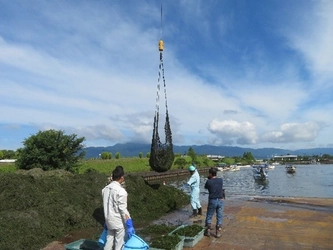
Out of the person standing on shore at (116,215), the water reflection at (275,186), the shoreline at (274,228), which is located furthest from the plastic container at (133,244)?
the water reflection at (275,186)

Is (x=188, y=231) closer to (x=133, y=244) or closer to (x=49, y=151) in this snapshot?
(x=133, y=244)

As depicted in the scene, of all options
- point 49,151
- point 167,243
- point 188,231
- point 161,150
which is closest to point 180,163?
point 49,151

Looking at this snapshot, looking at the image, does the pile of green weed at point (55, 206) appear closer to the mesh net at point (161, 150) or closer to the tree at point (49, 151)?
the mesh net at point (161, 150)

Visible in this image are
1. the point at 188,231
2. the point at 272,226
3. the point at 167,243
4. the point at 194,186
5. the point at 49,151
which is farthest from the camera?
the point at 49,151

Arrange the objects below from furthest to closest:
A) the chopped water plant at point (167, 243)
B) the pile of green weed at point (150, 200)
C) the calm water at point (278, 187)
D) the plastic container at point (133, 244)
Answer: the calm water at point (278, 187) < the pile of green weed at point (150, 200) < the chopped water plant at point (167, 243) < the plastic container at point (133, 244)

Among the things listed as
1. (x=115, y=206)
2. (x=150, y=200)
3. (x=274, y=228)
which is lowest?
(x=274, y=228)

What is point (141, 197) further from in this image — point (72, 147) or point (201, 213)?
point (72, 147)

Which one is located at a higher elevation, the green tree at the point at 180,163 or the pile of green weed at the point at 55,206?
the green tree at the point at 180,163

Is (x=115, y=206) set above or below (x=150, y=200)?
above

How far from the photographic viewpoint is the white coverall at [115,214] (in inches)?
164

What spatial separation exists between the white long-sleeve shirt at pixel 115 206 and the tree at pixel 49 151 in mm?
12330

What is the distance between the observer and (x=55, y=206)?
762 centimetres

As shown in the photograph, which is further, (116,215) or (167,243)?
(167,243)

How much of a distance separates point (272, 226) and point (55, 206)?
555 cm
